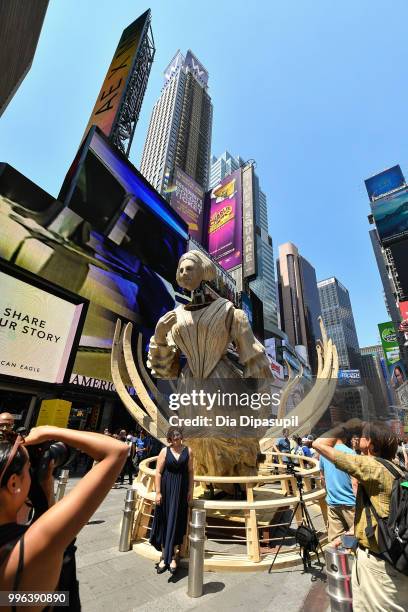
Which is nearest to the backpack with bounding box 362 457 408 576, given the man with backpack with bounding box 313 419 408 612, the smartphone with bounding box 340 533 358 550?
the man with backpack with bounding box 313 419 408 612

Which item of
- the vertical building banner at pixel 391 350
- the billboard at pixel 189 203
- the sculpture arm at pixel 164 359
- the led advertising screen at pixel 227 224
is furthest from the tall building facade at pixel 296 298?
the sculpture arm at pixel 164 359

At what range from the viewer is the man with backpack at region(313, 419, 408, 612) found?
165cm

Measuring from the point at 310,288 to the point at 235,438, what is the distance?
102 metres

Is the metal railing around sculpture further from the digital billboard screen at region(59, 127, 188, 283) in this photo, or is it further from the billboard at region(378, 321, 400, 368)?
the billboard at region(378, 321, 400, 368)

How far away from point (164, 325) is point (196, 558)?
3.16 meters

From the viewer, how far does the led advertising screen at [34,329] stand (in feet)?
37.9

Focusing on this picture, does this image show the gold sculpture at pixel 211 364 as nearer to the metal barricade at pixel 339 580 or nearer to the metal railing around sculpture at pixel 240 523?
the metal railing around sculpture at pixel 240 523

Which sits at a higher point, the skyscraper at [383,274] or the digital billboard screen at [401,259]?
the skyscraper at [383,274]

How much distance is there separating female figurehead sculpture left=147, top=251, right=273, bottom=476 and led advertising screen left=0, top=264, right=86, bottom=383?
9.32 meters

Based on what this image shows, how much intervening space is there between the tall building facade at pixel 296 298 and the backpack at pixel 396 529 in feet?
270

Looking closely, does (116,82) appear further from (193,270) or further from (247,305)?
(193,270)

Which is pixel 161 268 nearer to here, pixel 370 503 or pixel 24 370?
pixel 24 370

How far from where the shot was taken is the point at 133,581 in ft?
8.93

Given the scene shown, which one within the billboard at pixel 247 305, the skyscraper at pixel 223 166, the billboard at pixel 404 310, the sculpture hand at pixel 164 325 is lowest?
the sculpture hand at pixel 164 325
